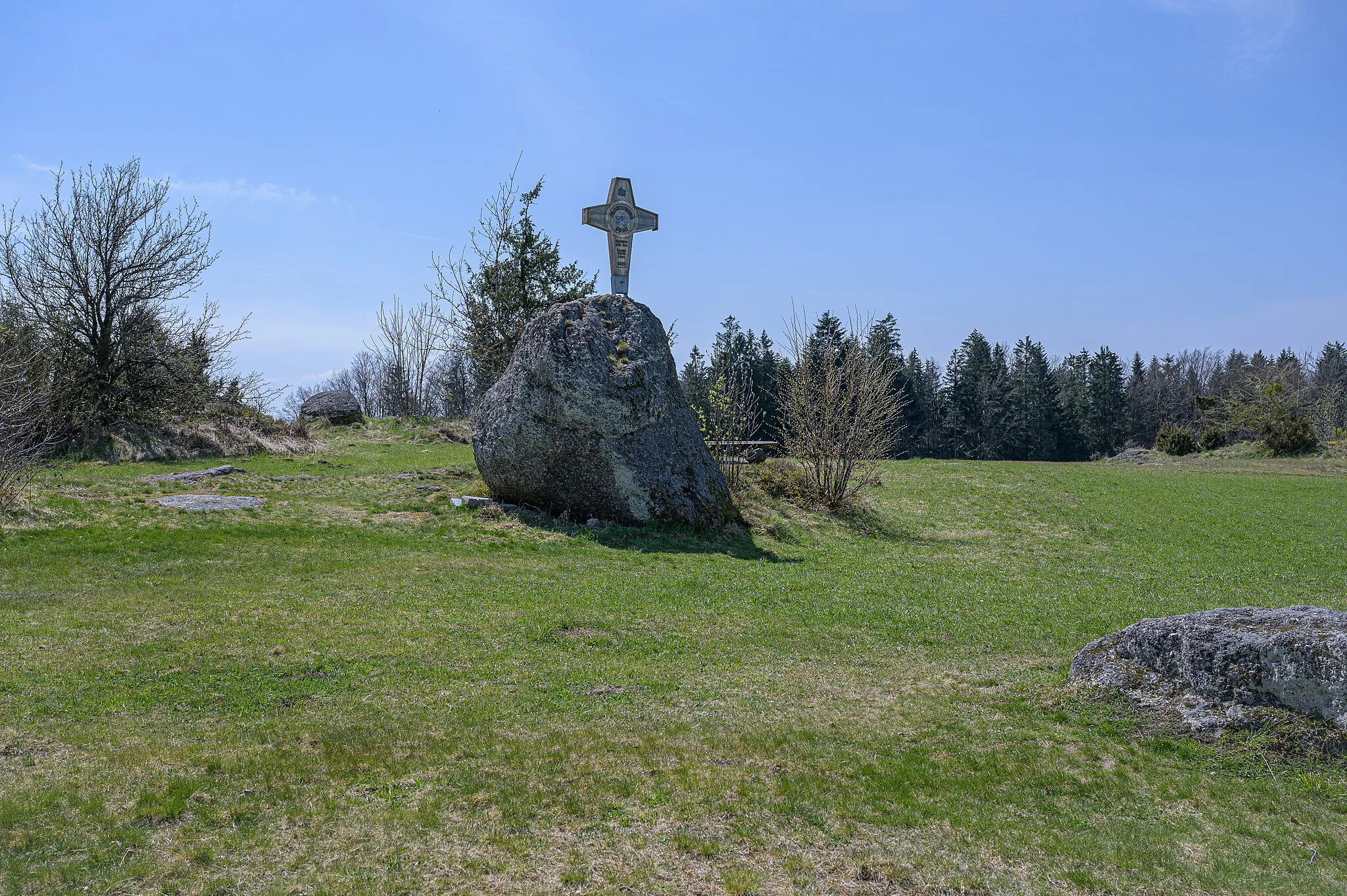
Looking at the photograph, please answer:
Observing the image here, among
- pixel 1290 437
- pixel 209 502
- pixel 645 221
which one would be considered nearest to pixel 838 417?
pixel 645 221

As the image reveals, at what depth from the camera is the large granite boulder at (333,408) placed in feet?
122

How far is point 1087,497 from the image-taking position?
85.5 ft

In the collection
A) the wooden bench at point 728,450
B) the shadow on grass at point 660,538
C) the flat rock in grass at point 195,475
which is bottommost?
the shadow on grass at point 660,538

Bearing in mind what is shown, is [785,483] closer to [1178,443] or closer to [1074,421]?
[1178,443]

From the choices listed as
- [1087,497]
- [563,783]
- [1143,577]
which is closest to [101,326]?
[563,783]

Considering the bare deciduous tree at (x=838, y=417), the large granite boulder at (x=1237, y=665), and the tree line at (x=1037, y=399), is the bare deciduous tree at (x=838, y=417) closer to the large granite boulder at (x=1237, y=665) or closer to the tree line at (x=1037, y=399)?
the large granite boulder at (x=1237, y=665)

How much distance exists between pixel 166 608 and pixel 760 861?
27.5ft

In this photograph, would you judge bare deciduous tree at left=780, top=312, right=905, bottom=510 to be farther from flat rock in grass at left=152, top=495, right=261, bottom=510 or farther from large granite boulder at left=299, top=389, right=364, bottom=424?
large granite boulder at left=299, top=389, right=364, bottom=424

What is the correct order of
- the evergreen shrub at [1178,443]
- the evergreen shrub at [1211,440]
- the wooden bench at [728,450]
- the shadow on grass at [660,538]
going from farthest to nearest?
the evergreen shrub at [1211,440]
the evergreen shrub at [1178,443]
the wooden bench at [728,450]
the shadow on grass at [660,538]

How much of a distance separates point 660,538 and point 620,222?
7506mm

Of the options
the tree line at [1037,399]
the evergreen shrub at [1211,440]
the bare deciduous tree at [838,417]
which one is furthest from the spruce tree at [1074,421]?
the bare deciduous tree at [838,417]

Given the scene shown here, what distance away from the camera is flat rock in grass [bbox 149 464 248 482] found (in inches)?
746

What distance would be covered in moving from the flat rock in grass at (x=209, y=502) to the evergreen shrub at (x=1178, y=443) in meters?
49.3

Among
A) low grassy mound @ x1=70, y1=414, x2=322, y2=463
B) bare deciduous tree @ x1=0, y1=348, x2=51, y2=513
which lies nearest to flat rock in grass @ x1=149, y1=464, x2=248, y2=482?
bare deciduous tree @ x1=0, y1=348, x2=51, y2=513
